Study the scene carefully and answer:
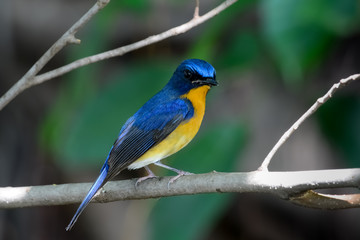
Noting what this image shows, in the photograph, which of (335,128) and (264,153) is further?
(264,153)

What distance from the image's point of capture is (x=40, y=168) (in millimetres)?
6305

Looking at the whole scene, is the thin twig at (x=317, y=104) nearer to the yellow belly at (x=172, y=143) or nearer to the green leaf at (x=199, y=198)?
the yellow belly at (x=172, y=143)

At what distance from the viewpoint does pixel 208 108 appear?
19.3 ft

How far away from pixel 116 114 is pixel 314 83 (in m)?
1.94

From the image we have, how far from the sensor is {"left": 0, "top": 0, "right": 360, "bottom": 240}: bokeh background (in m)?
4.02

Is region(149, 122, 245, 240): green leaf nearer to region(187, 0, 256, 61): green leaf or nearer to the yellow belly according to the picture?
region(187, 0, 256, 61): green leaf

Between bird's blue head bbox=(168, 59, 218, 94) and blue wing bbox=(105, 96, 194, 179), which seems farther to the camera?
bird's blue head bbox=(168, 59, 218, 94)

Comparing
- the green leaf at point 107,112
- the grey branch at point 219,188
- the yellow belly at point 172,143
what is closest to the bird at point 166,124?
the yellow belly at point 172,143

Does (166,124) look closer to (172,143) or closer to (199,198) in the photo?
(172,143)

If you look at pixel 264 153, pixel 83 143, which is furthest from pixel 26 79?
pixel 264 153

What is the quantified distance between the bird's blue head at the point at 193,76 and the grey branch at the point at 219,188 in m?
0.70

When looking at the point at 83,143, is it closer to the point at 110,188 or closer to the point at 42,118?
the point at 110,188

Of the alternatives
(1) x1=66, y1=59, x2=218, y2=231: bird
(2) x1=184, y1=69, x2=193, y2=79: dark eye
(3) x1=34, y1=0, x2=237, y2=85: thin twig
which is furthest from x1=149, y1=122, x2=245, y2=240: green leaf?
(3) x1=34, y1=0, x2=237, y2=85: thin twig

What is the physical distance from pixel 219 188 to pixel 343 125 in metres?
2.29
